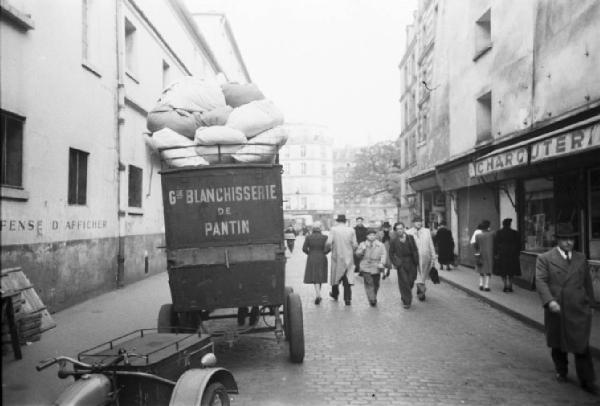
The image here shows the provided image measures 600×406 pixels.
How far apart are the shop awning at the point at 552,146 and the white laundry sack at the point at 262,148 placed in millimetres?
4478

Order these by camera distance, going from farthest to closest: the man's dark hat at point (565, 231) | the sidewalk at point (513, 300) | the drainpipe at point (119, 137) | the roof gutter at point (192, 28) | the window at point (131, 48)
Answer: the roof gutter at point (192, 28) → the window at point (131, 48) → the drainpipe at point (119, 137) → the sidewalk at point (513, 300) → the man's dark hat at point (565, 231)

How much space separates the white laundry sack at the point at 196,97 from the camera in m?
7.06

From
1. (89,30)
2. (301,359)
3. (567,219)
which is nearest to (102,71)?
(89,30)

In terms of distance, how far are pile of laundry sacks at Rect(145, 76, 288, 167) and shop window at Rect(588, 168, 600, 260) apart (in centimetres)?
643

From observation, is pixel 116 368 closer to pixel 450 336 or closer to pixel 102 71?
pixel 450 336

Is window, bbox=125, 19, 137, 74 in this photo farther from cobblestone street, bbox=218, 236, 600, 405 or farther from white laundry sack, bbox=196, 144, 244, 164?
white laundry sack, bbox=196, 144, 244, 164

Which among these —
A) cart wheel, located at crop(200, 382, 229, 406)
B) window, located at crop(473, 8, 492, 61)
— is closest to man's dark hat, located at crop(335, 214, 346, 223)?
cart wheel, located at crop(200, 382, 229, 406)

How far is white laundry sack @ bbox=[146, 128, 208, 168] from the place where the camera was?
615cm

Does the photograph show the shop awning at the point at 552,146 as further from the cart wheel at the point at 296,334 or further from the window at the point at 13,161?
the window at the point at 13,161

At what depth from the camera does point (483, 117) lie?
15672mm

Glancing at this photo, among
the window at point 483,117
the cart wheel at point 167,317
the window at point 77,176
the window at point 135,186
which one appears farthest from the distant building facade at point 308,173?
the cart wheel at point 167,317

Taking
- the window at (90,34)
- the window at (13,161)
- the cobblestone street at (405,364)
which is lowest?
the cobblestone street at (405,364)

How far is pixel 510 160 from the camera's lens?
10797 mm

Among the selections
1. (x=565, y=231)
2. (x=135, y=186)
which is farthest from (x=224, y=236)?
(x=135, y=186)
